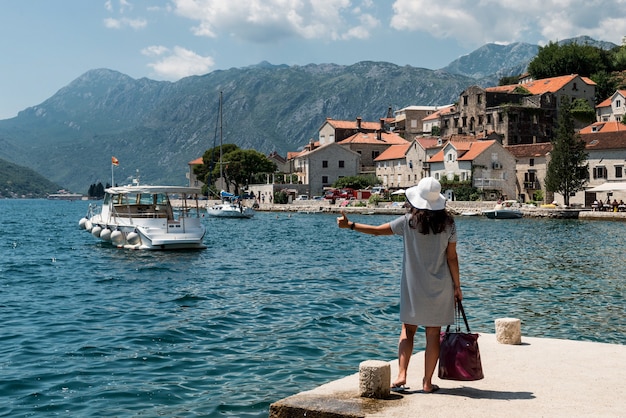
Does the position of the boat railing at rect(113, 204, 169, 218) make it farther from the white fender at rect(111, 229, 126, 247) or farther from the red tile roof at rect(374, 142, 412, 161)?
the red tile roof at rect(374, 142, 412, 161)

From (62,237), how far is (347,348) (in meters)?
43.1

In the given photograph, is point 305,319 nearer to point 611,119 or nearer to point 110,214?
point 110,214

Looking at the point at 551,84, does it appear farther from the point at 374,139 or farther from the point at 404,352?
the point at 404,352

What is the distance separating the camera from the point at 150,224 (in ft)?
124

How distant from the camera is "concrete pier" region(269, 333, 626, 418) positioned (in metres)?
6.95

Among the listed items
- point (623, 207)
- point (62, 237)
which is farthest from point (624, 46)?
point (62, 237)

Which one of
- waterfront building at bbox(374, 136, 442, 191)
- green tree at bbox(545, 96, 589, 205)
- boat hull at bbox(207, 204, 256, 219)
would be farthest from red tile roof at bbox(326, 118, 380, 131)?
green tree at bbox(545, 96, 589, 205)

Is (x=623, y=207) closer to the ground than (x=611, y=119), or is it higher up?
closer to the ground

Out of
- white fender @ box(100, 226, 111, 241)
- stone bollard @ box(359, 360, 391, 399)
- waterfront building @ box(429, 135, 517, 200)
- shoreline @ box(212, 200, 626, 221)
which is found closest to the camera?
stone bollard @ box(359, 360, 391, 399)

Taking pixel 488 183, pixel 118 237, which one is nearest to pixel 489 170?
pixel 488 183

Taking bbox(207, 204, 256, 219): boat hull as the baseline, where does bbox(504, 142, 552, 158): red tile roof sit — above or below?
above

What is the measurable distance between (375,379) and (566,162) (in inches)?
2803

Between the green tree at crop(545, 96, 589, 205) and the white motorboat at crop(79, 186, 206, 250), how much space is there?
47.6m

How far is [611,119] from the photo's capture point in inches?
3725
